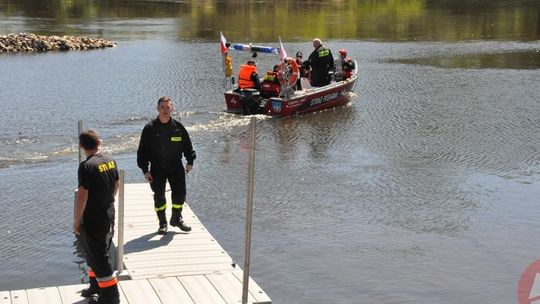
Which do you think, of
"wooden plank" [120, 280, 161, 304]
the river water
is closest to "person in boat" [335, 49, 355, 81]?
the river water

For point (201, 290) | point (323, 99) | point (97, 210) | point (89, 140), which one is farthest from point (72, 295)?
point (323, 99)

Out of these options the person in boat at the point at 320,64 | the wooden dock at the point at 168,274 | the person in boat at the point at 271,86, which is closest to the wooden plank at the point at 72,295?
the wooden dock at the point at 168,274

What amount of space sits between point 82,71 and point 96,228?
18.0 m

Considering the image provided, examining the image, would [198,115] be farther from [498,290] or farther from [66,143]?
[498,290]

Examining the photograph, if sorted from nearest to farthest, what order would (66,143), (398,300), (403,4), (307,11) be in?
1. (398,300)
2. (66,143)
3. (307,11)
4. (403,4)

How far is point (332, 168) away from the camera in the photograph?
12797 mm

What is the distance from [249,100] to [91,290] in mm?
10238

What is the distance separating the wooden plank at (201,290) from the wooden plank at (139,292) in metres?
0.33

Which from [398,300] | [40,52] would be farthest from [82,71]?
[398,300]

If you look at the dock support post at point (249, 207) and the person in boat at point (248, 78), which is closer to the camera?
the dock support post at point (249, 207)

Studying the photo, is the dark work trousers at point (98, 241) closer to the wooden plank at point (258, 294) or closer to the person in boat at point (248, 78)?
the wooden plank at point (258, 294)

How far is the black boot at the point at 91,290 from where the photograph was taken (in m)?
6.57

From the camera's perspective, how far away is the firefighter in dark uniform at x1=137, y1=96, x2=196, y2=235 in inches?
317

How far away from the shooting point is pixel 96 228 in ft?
20.6
